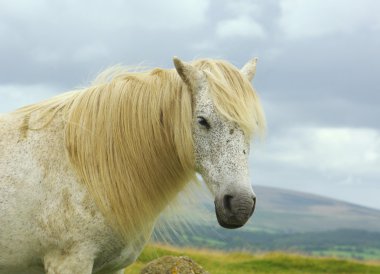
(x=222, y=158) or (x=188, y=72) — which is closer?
(x=222, y=158)

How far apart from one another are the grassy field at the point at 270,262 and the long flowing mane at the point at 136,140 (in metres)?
13.4

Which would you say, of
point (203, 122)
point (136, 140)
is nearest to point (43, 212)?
point (136, 140)

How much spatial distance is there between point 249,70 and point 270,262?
17221 mm

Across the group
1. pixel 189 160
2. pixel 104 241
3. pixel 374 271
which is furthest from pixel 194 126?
pixel 374 271

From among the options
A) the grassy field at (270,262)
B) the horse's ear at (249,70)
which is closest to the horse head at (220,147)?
the horse's ear at (249,70)

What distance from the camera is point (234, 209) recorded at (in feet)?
19.6

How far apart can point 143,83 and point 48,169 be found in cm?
160

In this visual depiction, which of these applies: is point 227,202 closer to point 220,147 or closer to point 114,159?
point 220,147

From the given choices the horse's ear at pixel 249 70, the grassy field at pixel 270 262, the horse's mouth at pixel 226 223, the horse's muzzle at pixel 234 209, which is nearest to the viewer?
the horse's muzzle at pixel 234 209

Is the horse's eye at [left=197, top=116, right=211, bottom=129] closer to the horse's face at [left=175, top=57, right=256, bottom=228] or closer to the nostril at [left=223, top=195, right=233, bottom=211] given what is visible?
the horse's face at [left=175, top=57, right=256, bottom=228]

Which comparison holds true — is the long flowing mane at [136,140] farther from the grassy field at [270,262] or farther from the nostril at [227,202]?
the grassy field at [270,262]

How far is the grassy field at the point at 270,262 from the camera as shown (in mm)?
21375

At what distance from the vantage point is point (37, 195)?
6746 millimetres

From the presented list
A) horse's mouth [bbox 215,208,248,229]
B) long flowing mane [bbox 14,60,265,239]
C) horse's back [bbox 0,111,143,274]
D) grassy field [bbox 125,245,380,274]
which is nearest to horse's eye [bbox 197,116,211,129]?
long flowing mane [bbox 14,60,265,239]
